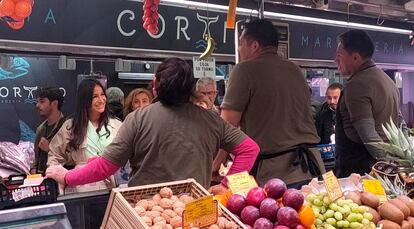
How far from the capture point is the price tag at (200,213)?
148 centimetres

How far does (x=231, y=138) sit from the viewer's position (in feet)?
7.91

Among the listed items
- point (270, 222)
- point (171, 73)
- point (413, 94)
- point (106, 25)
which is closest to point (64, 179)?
point (171, 73)

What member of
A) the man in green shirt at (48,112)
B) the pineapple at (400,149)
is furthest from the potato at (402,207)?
the man in green shirt at (48,112)

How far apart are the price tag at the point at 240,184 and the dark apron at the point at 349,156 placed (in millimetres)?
1469

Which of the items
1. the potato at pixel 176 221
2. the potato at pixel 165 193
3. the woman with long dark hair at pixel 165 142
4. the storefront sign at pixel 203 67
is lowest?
the potato at pixel 176 221

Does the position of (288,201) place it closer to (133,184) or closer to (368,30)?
(133,184)

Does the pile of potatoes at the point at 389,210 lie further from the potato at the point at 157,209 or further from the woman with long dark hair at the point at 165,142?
the potato at the point at 157,209

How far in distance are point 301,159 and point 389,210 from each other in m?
0.76

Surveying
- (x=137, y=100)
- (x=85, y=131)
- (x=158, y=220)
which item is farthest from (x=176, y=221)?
(x=137, y=100)

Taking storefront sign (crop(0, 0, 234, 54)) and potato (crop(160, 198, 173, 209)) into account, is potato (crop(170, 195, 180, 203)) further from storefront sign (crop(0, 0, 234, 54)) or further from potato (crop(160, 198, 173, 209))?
storefront sign (crop(0, 0, 234, 54))

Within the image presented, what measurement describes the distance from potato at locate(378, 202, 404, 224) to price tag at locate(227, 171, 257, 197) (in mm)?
615

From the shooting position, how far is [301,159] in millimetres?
2668

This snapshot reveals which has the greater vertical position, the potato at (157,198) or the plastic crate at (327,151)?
the potato at (157,198)

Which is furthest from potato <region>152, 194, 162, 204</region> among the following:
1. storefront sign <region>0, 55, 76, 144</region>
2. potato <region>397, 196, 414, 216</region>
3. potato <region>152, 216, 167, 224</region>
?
storefront sign <region>0, 55, 76, 144</region>
